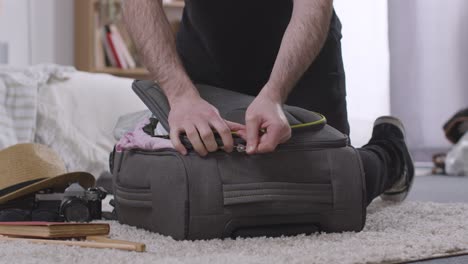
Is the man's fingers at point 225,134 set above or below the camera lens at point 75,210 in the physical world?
above

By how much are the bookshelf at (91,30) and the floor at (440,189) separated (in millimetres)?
1707

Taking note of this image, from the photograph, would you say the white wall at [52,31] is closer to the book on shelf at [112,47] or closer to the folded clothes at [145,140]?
the book on shelf at [112,47]

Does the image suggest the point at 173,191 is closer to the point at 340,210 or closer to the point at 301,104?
the point at 340,210

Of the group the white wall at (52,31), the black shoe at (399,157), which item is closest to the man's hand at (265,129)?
the black shoe at (399,157)

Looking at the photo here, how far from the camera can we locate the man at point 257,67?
1.22 meters

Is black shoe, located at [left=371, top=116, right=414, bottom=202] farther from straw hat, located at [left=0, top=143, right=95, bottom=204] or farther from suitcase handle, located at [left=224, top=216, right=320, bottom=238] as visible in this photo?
straw hat, located at [left=0, top=143, right=95, bottom=204]

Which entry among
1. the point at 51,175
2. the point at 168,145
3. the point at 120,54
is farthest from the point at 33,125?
the point at 120,54

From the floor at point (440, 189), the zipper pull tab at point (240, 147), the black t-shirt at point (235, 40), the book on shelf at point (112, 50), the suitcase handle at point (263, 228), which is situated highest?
the black t-shirt at point (235, 40)

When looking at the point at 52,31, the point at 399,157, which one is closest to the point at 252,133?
the point at 399,157

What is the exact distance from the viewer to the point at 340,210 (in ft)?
4.14

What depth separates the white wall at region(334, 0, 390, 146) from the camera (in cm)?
386

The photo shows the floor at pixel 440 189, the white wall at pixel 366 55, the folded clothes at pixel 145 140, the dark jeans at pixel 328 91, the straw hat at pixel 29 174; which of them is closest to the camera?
the folded clothes at pixel 145 140

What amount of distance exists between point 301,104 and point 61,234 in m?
0.65

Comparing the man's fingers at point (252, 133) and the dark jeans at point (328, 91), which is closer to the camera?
the man's fingers at point (252, 133)
